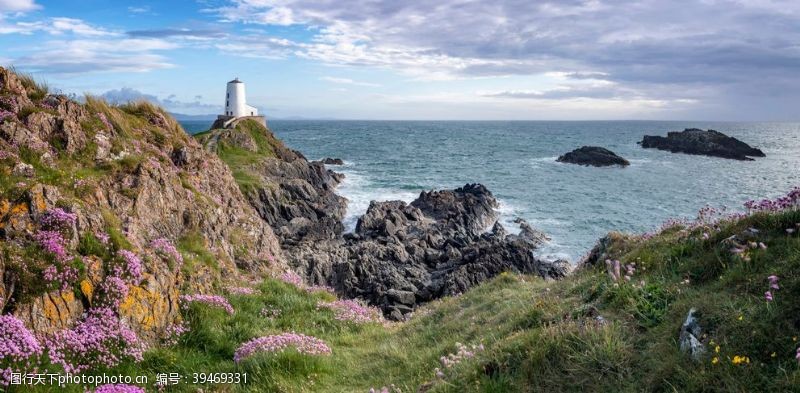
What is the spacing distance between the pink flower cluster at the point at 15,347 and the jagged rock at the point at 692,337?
30.5ft

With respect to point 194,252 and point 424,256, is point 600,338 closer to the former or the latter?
point 194,252

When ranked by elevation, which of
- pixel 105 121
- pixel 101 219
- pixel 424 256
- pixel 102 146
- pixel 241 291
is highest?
pixel 105 121

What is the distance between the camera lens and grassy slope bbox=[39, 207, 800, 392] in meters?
5.58

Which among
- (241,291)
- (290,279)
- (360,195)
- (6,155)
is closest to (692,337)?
(241,291)

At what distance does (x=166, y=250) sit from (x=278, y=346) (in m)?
4.89

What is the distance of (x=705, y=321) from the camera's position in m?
6.19

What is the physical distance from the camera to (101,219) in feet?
36.5

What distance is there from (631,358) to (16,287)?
10.1 m

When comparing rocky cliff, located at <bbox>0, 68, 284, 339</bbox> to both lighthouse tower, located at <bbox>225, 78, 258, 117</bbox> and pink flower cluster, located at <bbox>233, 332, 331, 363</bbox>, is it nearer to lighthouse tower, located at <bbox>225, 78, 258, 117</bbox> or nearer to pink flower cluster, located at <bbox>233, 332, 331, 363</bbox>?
pink flower cluster, located at <bbox>233, 332, 331, 363</bbox>

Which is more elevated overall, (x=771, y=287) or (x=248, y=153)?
(x=771, y=287)

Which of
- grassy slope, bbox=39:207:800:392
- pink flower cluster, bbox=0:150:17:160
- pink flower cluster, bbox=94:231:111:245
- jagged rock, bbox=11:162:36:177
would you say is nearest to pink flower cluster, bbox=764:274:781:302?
grassy slope, bbox=39:207:800:392

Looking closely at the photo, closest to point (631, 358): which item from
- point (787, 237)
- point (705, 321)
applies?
point (705, 321)

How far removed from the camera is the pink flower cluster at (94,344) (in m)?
8.31

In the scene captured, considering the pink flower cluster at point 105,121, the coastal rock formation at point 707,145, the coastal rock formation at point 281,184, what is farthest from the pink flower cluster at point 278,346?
the coastal rock formation at point 707,145
